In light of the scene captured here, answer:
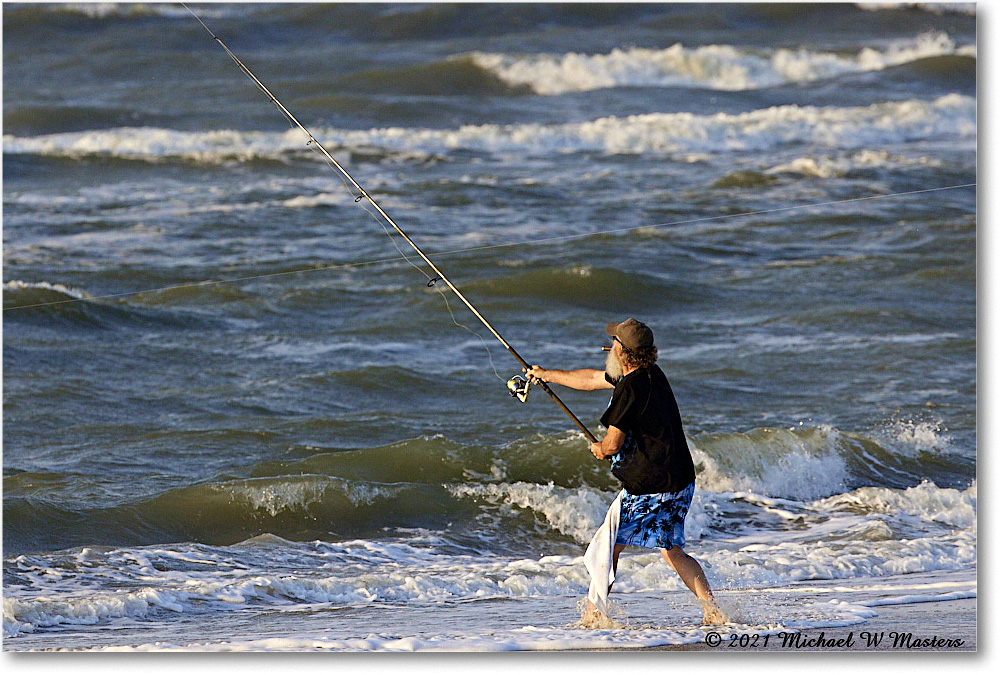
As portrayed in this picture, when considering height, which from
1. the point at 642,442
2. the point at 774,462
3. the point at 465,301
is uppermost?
the point at 465,301

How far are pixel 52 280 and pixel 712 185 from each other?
5818 mm

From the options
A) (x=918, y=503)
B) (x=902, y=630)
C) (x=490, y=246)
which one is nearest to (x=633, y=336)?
(x=902, y=630)

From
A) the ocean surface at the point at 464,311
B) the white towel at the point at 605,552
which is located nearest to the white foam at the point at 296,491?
the ocean surface at the point at 464,311

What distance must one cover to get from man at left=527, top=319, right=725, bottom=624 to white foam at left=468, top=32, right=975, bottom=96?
10547mm

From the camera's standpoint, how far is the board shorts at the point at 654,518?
3008 millimetres

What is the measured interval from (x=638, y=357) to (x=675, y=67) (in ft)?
37.6

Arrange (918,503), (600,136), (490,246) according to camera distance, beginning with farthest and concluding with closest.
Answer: (600,136) < (490,246) < (918,503)

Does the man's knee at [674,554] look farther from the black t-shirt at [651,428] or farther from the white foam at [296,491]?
the white foam at [296,491]

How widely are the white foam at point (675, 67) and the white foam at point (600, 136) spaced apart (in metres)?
0.92

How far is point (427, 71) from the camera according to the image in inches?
544

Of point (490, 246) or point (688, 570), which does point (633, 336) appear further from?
point (490, 246)

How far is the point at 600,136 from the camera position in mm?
12242

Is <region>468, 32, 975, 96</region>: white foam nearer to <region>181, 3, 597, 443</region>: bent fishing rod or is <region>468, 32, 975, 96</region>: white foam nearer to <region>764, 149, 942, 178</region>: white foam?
<region>764, 149, 942, 178</region>: white foam

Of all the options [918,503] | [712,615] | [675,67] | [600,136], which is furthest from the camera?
[675,67]
